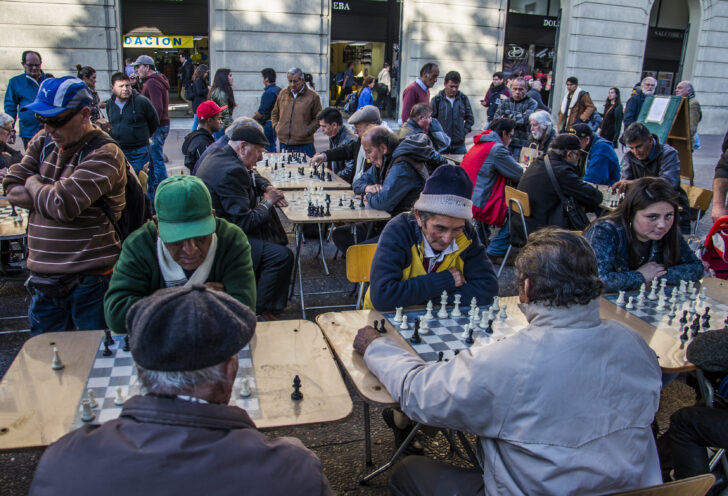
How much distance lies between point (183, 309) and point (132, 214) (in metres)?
2.27

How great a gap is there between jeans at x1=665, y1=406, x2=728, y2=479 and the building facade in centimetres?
1379

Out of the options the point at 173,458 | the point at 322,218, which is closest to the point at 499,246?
the point at 322,218

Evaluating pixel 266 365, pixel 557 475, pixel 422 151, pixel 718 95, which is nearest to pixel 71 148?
pixel 266 365

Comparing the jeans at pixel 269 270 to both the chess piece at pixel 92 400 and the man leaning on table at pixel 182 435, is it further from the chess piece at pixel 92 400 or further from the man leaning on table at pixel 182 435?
the man leaning on table at pixel 182 435

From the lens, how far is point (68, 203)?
9.66ft

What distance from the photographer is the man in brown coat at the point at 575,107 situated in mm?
12148

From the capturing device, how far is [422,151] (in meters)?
5.38

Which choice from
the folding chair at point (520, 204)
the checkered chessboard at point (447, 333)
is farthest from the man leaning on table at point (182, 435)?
the folding chair at point (520, 204)

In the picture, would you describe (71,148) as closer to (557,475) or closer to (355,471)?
(355,471)

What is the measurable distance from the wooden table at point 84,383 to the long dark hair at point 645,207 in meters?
2.06

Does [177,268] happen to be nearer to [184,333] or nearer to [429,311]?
[429,311]

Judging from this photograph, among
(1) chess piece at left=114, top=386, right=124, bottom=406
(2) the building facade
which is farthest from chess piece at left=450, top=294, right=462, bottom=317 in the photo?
(2) the building facade

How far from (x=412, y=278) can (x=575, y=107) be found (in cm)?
1050

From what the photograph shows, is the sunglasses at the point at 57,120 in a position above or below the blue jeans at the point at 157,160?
above
